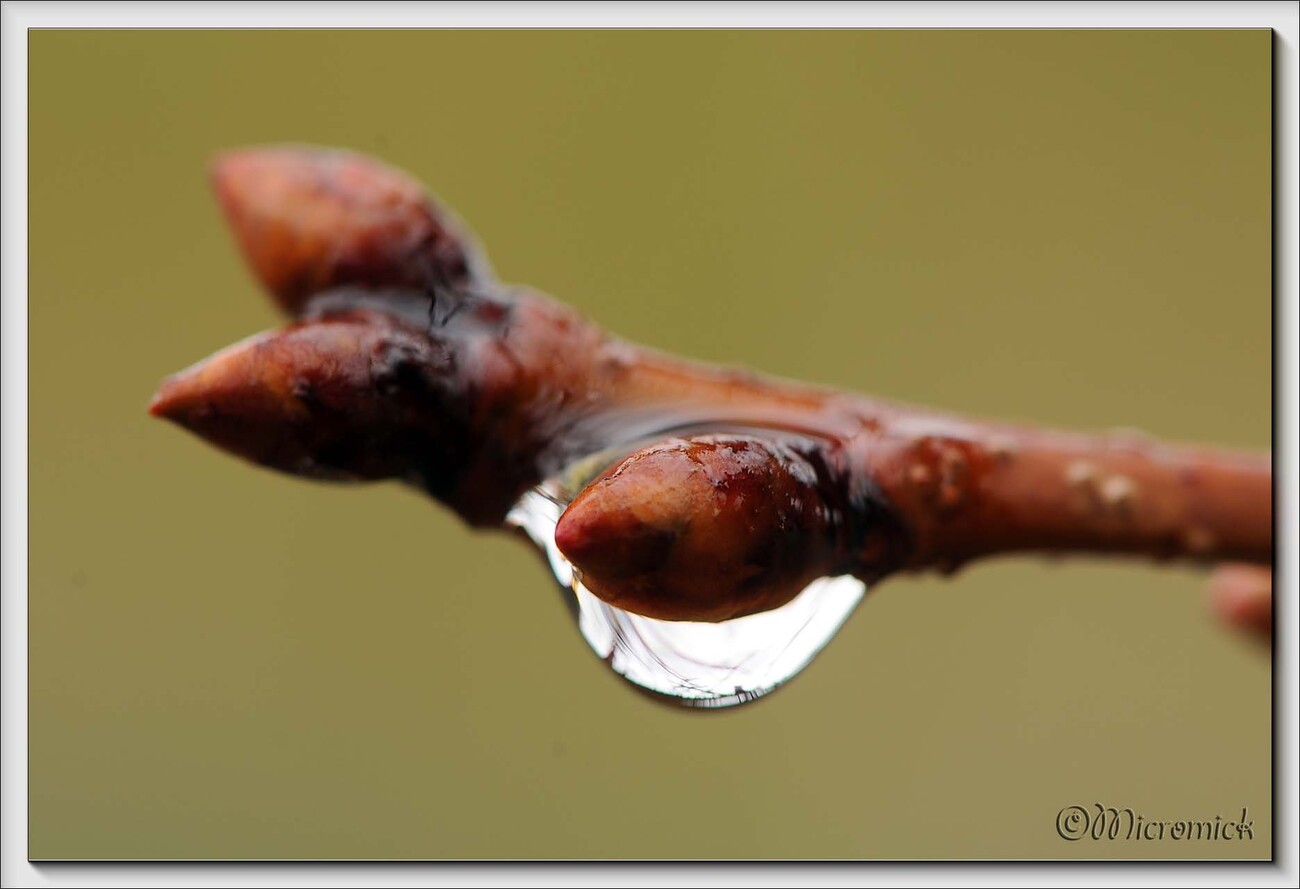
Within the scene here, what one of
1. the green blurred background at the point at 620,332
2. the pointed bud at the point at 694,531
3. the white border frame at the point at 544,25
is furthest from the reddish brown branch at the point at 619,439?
the green blurred background at the point at 620,332

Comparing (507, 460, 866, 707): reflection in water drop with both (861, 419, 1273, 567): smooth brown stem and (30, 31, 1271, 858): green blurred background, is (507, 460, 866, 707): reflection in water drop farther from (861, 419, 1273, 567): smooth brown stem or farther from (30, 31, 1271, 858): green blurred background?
(30, 31, 1271, 858): green blurred background

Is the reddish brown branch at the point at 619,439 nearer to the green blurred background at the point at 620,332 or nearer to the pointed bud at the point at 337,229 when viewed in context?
the pointed bud at the point at 337,229

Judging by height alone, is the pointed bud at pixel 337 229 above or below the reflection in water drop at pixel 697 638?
above

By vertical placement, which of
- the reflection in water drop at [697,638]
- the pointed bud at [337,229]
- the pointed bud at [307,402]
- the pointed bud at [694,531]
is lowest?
the reflection in water drop at [697,638]

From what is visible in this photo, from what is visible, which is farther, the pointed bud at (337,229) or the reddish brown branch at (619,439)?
the pointed bud at (337,229)

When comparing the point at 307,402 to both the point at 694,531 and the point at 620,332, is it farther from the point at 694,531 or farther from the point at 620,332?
the point at 620,332

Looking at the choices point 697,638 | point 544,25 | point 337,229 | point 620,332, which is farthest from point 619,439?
point 620,332

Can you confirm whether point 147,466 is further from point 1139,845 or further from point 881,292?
point 1139,845

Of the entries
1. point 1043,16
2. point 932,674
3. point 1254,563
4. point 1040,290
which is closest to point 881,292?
point 1040,290
